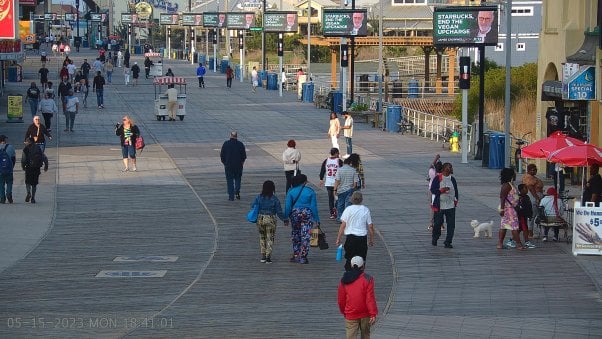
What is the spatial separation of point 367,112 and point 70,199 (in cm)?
2438

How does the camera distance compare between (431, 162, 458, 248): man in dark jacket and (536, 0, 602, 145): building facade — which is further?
(536, 0, 602, 145): building facade

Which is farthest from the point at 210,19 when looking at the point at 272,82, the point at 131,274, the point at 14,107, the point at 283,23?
the point at 131,274

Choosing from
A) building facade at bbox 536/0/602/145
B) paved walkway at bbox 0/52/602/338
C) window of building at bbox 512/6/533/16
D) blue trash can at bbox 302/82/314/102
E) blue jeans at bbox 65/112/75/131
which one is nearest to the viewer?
paved walkway at bbox 0/52/602/338

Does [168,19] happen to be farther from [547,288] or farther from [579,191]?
[547,288]

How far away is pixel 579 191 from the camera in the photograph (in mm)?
29969

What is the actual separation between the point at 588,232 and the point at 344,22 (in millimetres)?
30763

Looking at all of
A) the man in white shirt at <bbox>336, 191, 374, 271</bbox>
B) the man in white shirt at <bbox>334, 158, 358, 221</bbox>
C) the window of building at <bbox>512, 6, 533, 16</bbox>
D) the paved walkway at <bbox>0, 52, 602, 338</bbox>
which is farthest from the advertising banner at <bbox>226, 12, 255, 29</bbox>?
the man in white shirt at <bbox>336, 191, 374, 271</bbox>

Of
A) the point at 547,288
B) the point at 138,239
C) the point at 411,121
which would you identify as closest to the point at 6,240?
the point at 138,239

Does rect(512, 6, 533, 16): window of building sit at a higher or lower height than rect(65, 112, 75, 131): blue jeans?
higher

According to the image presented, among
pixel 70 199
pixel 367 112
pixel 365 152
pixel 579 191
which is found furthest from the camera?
pixel 367 112

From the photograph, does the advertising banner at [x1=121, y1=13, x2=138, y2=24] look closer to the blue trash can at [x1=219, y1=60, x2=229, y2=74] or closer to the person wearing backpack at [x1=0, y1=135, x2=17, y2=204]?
the blue trash can at [x1=219, y1=60, x2=229, y2=74]

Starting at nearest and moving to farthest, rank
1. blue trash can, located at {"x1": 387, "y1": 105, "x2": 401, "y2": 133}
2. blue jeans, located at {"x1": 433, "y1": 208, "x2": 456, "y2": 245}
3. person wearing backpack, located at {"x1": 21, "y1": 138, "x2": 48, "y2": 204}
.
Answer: blue jeans, located at {"x1": 433, "y1": 208, "x2": 456, "y2": 245} < person wearing backpack, located at {"x1": 21, "y1": 138, "x2": 48, "y2": 204} < blue trash can, located at {"x1": 387, "y1": 105, "x2": 401, "y2": 133}

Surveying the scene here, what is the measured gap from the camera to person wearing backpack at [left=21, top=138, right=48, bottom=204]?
2639 centimetres

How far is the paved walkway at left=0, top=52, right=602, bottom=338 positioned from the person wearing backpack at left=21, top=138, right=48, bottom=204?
438 mm
